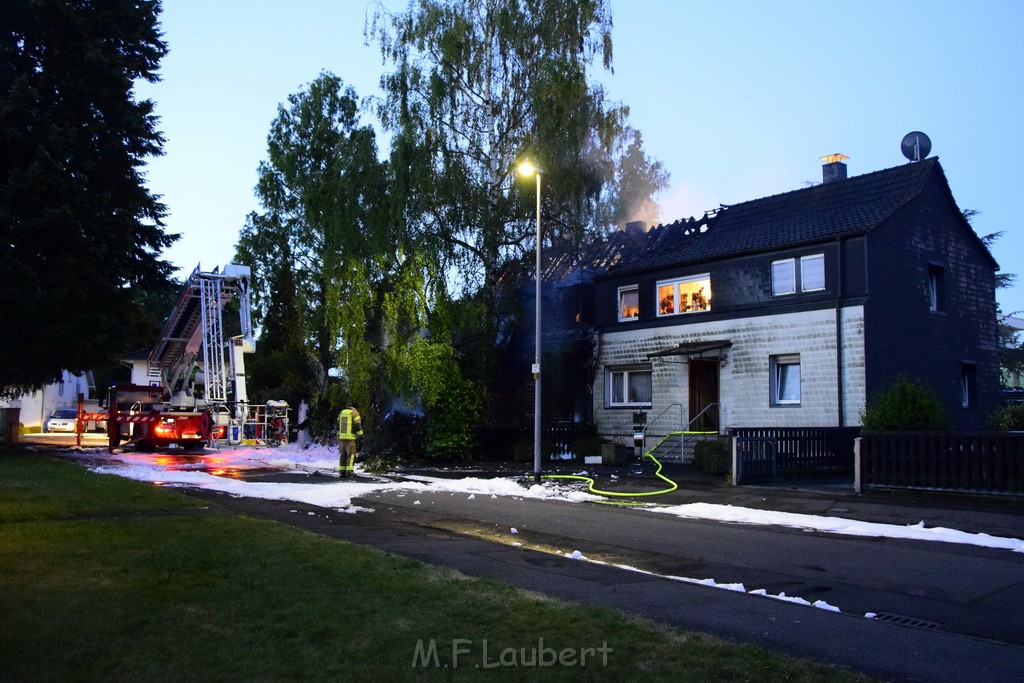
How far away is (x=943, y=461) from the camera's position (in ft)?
49.3

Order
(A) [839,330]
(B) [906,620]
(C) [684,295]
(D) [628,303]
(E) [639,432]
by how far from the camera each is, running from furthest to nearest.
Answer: (D) [628,303]
(E) [639,432]
(C) [684,295]
(A) [839,330]
(B) [906,620]

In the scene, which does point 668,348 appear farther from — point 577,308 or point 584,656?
point 584,656

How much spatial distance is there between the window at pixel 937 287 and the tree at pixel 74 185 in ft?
79.9

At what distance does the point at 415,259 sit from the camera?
25.5 meters

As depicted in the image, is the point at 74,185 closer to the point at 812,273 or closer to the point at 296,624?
the point at 812,273

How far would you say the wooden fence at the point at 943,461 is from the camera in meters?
14.2

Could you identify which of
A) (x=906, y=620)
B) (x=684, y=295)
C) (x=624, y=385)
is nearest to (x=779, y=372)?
(x=684, y=295)

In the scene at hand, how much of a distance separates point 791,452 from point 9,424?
28856mm

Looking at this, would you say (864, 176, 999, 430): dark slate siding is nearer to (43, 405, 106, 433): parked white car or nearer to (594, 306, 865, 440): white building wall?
(594, 306, 865, 440): white building wall

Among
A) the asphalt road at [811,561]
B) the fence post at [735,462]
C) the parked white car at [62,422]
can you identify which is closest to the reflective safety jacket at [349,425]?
the asphalt road at [811,561]

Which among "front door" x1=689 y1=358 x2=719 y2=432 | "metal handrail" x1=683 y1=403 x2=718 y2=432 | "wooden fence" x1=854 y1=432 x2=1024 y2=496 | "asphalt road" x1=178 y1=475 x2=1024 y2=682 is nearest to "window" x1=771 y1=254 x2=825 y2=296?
"front door" x1=689 y1=358 x2=719 y2=432

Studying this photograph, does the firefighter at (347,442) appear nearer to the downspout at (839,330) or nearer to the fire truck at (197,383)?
the fire truck at (197,383)

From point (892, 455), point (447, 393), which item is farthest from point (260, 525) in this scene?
point (447, 393)

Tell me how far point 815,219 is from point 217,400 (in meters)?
19.4
